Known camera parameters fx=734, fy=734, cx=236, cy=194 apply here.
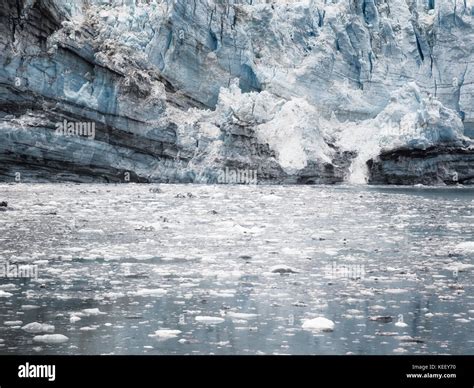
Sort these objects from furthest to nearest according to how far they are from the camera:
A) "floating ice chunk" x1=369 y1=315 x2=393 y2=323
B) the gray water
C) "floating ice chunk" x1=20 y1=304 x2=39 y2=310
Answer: "floating ice chunk" x1=20 y1=304 x2=39 y2=310
"floating ice chunk" x1=369 y1=315 x2=393 y2=323
the gray water

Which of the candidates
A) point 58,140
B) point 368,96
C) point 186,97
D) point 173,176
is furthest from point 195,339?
point 368,96

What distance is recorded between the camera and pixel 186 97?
33.5 metres

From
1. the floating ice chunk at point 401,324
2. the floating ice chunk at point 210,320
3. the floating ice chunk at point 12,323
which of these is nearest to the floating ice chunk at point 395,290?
the floating ice chunk at point 401,324

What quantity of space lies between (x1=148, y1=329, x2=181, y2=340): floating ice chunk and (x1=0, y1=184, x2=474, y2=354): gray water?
14mm

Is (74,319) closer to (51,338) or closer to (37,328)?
(37,328)

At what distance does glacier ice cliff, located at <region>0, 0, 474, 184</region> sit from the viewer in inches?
1144

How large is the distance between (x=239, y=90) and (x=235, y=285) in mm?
27328

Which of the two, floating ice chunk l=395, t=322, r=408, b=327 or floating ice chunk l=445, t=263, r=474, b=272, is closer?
floating ice chunk l=395, t=322, r=408, b=327

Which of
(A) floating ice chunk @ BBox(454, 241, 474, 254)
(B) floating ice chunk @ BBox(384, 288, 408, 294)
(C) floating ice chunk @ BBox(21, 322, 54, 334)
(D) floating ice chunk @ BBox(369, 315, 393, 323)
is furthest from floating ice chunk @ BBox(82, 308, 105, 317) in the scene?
(A) floating ice chunk @ BBox(454, 241, 474, 254)

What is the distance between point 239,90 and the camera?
33938 millimetres

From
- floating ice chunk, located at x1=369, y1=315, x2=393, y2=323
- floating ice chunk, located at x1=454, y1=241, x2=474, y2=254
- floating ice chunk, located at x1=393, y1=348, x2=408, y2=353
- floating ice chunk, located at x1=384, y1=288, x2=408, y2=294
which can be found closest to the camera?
floating ice chunk, located at x1=393, y1=348, x2=408, y2=353

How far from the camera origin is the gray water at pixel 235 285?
5.13 meters

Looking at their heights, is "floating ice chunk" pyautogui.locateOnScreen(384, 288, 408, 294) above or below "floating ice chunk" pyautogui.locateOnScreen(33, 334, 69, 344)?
above

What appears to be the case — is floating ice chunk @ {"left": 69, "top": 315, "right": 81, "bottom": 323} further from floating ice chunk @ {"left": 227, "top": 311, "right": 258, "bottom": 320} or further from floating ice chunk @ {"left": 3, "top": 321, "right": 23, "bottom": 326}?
floating ice chunk @ {"left": 227, "top": 311, "right": 258, "bottom": 320}
